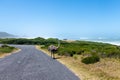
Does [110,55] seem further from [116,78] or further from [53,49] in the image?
[116,78]

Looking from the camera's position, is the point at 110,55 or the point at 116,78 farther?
the point at 110,55

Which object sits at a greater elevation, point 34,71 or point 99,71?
point 34,71

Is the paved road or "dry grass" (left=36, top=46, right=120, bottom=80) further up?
the paved road

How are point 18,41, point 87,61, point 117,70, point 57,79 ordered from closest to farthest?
point 57,79
point 117,70
point 87,61
point 18,41

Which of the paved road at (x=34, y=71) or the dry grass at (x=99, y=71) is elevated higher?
the paved road at (x=34, y=71)

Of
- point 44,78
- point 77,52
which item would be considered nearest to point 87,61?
point 44,78

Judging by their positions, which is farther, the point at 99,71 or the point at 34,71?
the point at 99,71

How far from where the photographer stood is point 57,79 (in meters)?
15.8

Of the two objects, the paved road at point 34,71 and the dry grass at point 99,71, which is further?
the dry grass at point 99,71

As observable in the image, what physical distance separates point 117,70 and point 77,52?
21.0 m

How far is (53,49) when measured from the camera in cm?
3909

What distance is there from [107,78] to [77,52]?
24.4m

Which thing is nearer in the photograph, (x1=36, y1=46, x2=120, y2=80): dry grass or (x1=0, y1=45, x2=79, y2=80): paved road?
(x1=0, y1=45, x2=79, y2=80): paved road

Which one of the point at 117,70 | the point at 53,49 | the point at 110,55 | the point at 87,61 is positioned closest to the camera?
the point at 117,70
